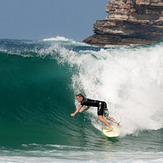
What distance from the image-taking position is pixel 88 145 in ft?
24.8

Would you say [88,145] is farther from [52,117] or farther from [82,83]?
[82,83]

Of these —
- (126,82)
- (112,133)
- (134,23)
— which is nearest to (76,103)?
(126,82)

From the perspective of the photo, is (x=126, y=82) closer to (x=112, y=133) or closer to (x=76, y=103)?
(x=76, y=103)

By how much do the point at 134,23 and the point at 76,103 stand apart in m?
60.8

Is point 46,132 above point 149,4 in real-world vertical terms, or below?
below

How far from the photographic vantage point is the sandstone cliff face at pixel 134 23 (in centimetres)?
6844

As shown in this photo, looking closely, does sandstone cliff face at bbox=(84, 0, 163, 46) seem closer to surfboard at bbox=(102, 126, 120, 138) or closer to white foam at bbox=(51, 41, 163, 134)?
white foam at bbox=(51, 41, 163, 134)

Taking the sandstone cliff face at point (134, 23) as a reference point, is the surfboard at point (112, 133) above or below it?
below

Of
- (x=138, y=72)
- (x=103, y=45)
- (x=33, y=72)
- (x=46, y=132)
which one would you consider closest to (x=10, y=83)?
(x=33, y=72)

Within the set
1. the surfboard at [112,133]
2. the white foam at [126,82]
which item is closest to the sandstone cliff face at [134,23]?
the white foam at [126,82]

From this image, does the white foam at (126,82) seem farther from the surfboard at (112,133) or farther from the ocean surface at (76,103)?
the surfboard at (112,133)

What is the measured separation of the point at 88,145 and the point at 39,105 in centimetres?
314

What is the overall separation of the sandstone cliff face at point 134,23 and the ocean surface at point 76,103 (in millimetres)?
55850

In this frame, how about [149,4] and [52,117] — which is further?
[149,4]
